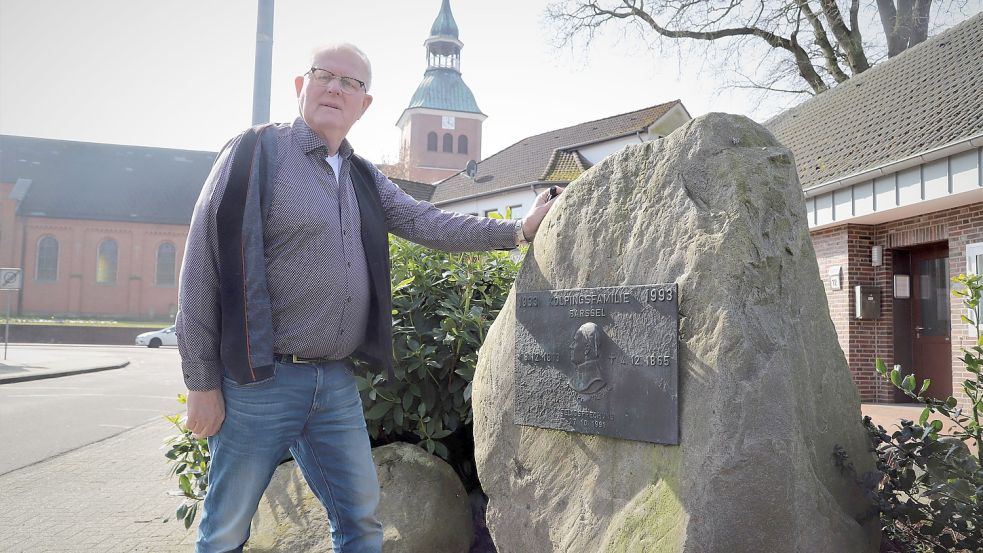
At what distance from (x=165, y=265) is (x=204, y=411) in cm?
4838

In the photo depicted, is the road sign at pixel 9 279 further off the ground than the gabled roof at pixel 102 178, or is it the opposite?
the gabled roof at pixel 102 178

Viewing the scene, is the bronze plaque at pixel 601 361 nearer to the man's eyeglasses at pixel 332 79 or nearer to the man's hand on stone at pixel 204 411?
the man's eyeglasses at pixel 332 79

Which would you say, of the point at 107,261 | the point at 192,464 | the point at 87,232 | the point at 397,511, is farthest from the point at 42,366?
the point at 87,232

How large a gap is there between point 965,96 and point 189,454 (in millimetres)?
9376

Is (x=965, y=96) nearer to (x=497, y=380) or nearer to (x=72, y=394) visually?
(x=497, y=380)

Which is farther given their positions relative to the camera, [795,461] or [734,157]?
[734,157]

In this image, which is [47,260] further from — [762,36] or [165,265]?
[762,36]

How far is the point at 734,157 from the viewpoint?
2.59 m

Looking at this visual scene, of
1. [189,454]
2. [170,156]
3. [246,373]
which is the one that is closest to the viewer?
[246,373]

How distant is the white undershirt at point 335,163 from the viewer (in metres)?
2.56

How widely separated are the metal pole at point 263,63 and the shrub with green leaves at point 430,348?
2185mm

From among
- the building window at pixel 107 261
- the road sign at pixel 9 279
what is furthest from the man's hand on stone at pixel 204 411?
the building window at pixel 107 261

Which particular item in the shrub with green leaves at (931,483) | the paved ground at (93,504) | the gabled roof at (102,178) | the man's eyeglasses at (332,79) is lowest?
the paved ground at (93,504)

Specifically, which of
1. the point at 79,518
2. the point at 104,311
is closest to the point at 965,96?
the point at 79,518
